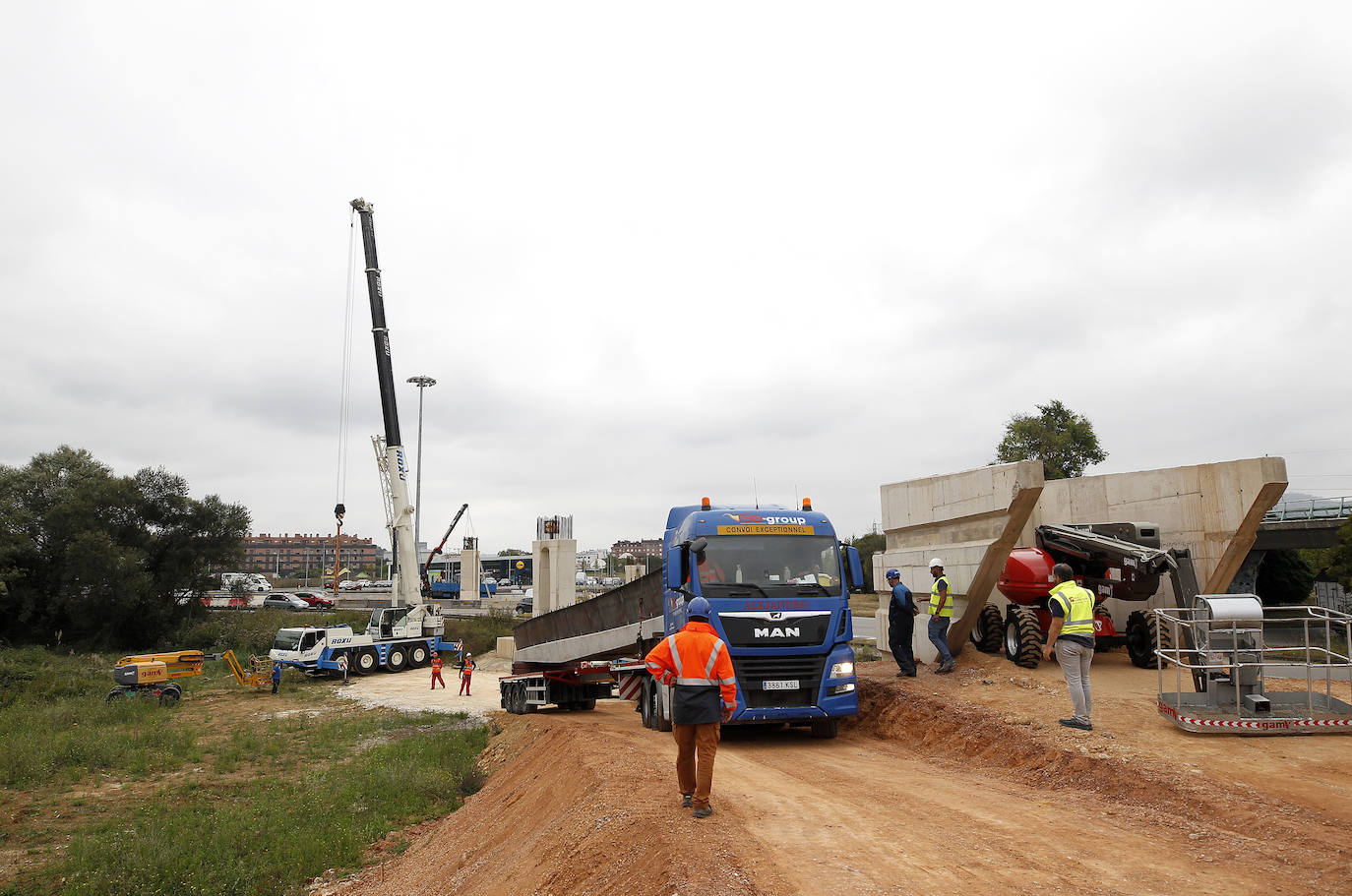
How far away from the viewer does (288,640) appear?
1261 inches

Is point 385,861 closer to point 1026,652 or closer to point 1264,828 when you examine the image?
point 1264,828

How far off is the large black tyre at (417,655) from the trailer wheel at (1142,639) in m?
27.1

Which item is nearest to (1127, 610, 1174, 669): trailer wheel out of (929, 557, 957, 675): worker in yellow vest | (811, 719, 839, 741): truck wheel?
(929, 557, 957, 675): worker in yellow vest

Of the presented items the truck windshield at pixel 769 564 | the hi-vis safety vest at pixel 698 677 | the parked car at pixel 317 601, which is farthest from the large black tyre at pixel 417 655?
the hi-vis safety vest at pixel 698 677

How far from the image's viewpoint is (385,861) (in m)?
9.93

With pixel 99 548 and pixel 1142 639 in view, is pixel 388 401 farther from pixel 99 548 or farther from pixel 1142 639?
pixel 1142 639

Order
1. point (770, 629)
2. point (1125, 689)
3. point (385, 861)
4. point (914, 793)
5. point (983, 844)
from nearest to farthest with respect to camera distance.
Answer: point (983, 844) < point (914, 793) < point (385, 861) < point (770, 629) < point (1125, 689)

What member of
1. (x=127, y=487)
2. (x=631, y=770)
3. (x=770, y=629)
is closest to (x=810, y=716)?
(x=770, y=629)

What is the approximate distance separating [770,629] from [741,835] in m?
4.78

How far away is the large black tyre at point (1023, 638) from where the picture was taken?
13469 mm

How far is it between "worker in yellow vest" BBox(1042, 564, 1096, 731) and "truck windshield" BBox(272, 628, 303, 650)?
29338 millimetres

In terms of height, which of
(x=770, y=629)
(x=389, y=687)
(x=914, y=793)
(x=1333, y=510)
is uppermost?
(x=1333, y=510)

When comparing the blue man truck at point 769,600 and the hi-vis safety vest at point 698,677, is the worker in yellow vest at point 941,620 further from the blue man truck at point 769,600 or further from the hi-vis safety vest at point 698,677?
the hi-vis safety vest at point 698,677

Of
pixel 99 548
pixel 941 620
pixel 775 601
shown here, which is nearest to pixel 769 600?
pixel 775 601
